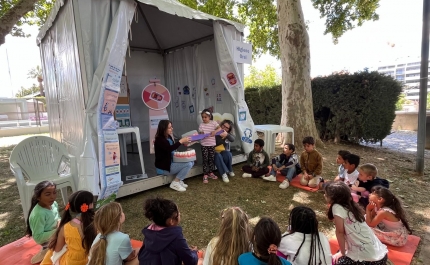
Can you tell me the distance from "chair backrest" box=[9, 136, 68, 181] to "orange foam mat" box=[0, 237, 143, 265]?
32.9 inches

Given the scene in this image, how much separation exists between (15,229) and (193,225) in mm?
2078

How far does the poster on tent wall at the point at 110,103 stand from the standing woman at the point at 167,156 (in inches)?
26.0

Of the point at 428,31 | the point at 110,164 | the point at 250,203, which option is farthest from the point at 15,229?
the point at 428,31

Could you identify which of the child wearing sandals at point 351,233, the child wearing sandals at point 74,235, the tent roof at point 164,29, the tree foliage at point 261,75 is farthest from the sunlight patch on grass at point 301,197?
the tree foliage at point 261,75

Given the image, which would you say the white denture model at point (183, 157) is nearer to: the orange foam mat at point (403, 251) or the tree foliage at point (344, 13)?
the orange foam mat at point (403, 251)

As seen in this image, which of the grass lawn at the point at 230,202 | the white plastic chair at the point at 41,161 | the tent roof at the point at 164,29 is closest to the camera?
the grass lawn at the point at 230,202

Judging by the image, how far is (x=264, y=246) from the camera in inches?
53.5

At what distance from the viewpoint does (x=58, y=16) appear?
380 cm

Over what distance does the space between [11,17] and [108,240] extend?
5637 millimetres

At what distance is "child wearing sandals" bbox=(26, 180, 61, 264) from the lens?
6.73ft

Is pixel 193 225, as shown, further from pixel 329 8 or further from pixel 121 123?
pixel 329 8

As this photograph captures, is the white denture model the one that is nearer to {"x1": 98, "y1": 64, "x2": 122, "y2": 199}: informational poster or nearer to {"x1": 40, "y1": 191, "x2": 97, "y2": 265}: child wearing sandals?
{"x1": 98, "y1": 64, "x2": 122, "y2": 199}: informational poster

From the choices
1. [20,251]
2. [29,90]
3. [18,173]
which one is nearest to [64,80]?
[18,173]

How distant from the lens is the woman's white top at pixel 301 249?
1.52m
